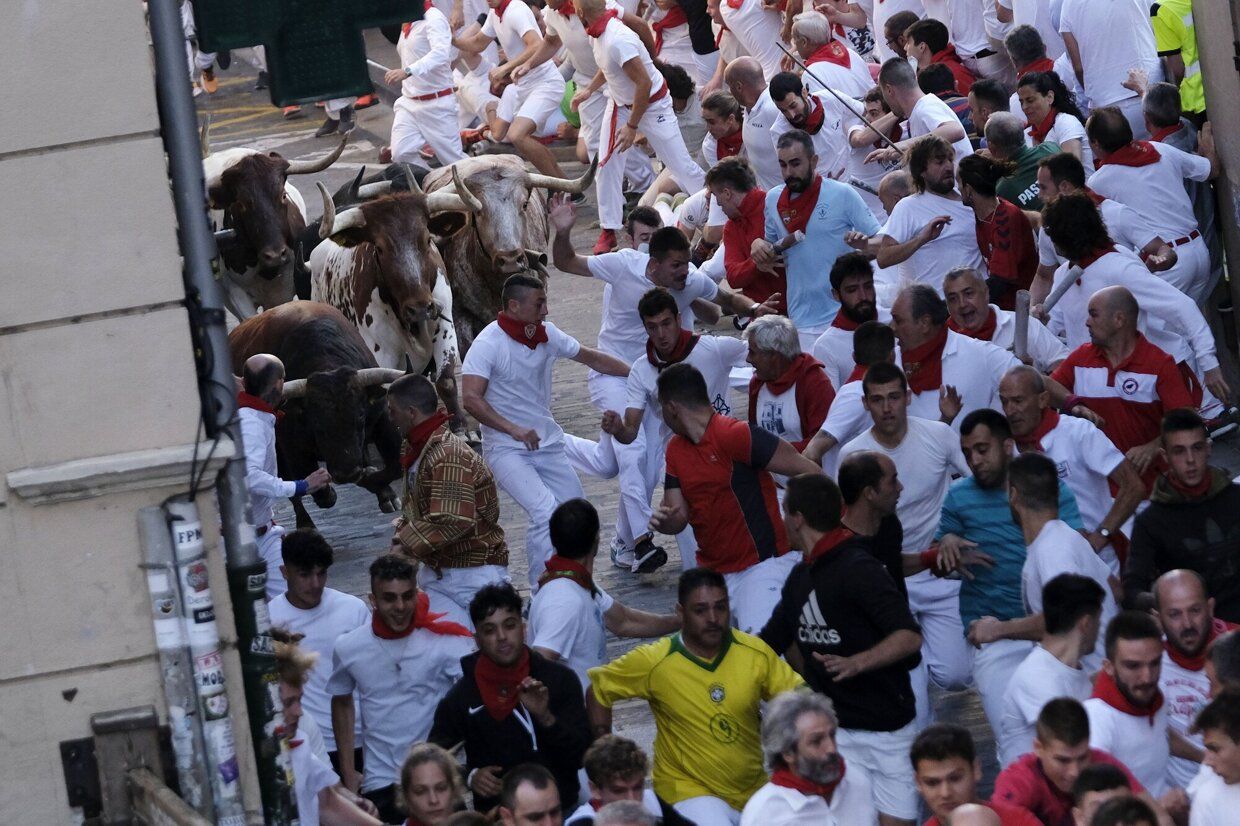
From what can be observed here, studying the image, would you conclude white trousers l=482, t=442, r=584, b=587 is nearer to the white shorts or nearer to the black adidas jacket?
the black adidas jacket

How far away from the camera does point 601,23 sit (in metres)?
18.1

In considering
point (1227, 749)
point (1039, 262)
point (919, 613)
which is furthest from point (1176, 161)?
point (1227, 749)

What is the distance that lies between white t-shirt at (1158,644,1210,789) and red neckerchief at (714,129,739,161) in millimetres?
8230

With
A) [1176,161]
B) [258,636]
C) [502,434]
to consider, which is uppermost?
[258,636]

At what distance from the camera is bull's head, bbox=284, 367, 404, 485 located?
12297 mm

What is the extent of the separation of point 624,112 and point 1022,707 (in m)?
11.5

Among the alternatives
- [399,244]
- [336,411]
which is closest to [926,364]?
[336,411]

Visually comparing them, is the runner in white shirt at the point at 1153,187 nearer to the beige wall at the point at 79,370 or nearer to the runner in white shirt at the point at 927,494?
the runner in white shirt at the point at 927,494

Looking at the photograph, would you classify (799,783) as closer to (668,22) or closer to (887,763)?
(887,763)

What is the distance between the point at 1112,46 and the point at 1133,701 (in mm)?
8112

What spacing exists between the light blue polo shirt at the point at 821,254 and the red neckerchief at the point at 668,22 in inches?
372

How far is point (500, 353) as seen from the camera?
11.1 m

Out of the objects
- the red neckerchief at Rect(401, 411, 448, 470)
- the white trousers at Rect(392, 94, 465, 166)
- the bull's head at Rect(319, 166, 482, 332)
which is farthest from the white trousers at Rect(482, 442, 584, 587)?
the white trousers at Rect(392, 94, 465, 166)

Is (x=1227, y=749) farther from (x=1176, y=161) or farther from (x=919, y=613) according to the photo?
(x=1176, y=161)
